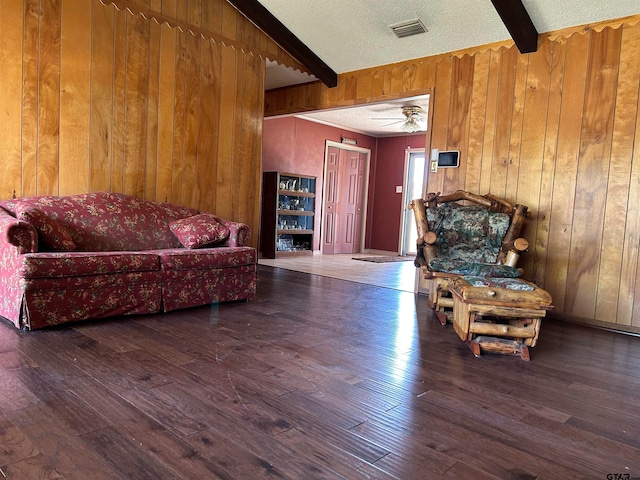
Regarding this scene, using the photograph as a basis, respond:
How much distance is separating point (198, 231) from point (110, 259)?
0.97 metres

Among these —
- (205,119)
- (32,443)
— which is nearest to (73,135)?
(205,119)

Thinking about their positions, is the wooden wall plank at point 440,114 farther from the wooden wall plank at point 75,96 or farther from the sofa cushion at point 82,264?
the wooden wall plank at point 75,96

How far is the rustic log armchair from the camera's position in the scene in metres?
3.65

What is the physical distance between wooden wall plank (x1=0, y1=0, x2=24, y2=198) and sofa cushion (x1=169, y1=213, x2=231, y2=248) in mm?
1272

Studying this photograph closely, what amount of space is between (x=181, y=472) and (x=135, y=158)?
352 cm

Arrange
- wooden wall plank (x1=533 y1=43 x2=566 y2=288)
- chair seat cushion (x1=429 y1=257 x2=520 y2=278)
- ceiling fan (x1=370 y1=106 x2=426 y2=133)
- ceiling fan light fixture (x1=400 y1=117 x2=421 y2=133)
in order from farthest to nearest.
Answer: ceiling fan light fixture (x1=400 y1=117 x2=421 y2=133), ceiling fan (x1=370 y1=106 x2=426 y2=133), wooden wall plank (x1=533 y1=43 x2=566 y2=288), chair seat cushion (x1=429 y1=257 x2=520 y2=278)

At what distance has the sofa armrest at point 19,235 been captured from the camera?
2.83m

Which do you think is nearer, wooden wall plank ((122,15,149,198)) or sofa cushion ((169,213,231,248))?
sofa cushion ((169,213,231,248))

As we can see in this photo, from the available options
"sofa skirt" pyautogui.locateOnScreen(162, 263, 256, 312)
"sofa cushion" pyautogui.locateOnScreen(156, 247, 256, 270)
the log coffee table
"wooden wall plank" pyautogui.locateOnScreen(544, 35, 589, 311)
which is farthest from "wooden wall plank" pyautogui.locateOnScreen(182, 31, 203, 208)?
"wooden wall plank" pyautogui.locateOnScreen(544, 35, 589, 311)

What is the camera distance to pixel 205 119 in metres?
4.78

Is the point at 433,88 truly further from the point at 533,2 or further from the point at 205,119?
the point at 205,119

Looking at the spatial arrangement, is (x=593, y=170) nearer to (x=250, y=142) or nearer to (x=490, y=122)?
(x=490, y=122)

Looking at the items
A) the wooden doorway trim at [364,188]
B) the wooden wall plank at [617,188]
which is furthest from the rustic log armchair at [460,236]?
the wooden doorway trim at [364,188]

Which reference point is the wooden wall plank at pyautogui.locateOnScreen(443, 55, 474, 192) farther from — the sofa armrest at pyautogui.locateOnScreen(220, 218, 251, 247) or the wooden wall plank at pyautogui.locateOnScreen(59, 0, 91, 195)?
the wooden wall plank at pyautogui.locateOnScreen(59, 0, 91, 195)
